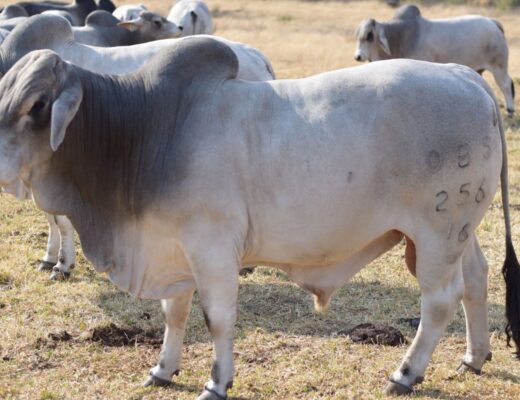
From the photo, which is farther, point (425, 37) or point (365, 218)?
point (425, 37)

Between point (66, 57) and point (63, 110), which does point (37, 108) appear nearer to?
point (63, 110)

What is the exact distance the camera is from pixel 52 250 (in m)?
6.55

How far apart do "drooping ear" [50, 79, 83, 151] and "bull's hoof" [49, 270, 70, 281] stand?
262cm

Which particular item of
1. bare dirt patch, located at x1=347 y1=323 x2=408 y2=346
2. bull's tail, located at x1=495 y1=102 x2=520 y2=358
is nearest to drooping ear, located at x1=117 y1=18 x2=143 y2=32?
bare dirt patch, located at x1=347 y1=323 x2=408 y2=346

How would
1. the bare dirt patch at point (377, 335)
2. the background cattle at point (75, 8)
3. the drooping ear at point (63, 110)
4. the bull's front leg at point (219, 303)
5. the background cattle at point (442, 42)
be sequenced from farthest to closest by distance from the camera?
the background cattle at point (75, 8)
the background cattle at point (442, 42)
the bare dirt patch at point (377, 335)
the bull's front leg at point (219, 303)
the drooping ear at point (63, 110)

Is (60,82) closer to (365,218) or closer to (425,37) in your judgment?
(365,218)

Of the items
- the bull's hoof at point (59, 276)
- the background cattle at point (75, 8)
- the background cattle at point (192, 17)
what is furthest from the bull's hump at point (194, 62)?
the background cattle at point (192, 17)

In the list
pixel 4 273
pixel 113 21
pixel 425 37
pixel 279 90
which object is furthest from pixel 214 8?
pixel 279 90

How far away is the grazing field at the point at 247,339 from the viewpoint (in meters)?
4.50

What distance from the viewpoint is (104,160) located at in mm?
4059

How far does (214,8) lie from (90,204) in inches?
991

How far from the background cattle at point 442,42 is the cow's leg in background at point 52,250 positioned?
7.53m

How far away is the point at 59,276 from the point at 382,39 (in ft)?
25.9

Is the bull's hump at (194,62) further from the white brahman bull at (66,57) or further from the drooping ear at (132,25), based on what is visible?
the drooping ear at (132,25)
